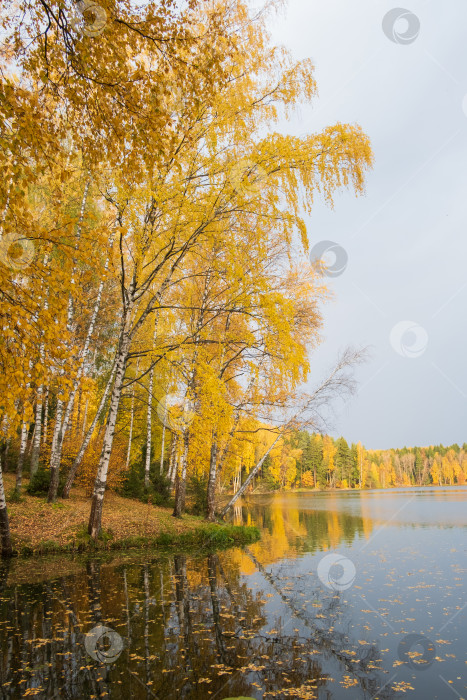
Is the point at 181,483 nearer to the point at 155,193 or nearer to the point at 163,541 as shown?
the point at 163,541

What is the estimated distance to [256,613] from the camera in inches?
227

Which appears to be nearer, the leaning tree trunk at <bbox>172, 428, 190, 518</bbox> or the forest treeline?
the forest treeline

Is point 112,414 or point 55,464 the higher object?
point 112,414

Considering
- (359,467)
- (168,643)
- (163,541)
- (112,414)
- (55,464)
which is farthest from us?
(359,467)

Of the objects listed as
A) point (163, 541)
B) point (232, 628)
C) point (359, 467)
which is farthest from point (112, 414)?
point (359, 467)

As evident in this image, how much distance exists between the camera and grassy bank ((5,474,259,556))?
9.62 metres

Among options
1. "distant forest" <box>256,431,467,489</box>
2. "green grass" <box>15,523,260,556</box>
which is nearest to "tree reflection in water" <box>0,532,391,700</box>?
"green grass" <box>15,523,260,556</box>

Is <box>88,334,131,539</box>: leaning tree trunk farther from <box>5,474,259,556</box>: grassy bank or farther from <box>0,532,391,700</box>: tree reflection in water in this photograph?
<box>0,532,391,700</box>: tree reflection in water

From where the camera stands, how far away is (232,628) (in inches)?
201

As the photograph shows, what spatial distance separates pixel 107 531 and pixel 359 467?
95.3 m

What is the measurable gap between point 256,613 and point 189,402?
7500 mm

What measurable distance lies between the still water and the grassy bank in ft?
2.61

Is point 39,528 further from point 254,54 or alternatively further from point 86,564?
point 254,54

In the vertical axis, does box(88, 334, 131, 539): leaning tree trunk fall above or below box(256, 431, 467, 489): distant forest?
below
